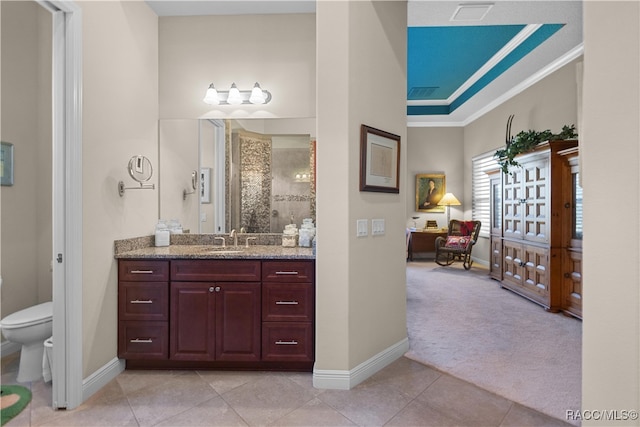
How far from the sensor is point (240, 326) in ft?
8.43

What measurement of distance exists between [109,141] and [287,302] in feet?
5.45

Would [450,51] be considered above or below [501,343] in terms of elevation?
above

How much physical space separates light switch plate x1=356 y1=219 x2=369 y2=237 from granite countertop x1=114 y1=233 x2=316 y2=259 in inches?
14.2

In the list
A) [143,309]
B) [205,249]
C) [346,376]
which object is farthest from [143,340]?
[346,376]

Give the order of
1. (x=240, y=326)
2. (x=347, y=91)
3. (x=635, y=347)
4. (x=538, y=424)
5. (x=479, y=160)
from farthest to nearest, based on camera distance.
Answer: (x=479, y=160) → (x=240, y=326) → (x=347, y=91) → (x=538, y=424) → (x=635, y=347)

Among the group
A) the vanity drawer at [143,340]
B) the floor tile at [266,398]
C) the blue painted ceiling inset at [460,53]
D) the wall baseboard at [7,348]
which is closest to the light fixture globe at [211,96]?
the vanity drawer at [143,340]

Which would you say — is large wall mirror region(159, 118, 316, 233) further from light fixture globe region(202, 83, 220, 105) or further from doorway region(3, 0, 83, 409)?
doorway region(3, 0, 83, 409)

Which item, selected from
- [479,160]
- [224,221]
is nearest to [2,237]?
[224,221]

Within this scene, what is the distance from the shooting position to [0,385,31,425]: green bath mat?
209cm

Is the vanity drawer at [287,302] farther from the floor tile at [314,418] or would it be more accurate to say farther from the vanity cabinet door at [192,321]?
the floor tile at [314,418]

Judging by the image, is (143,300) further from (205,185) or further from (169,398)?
(205,185)

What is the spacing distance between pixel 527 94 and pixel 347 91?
172 inches

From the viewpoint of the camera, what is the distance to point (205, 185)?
3281mm

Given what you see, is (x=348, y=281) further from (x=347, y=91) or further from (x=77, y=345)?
(x=77, y=345)
